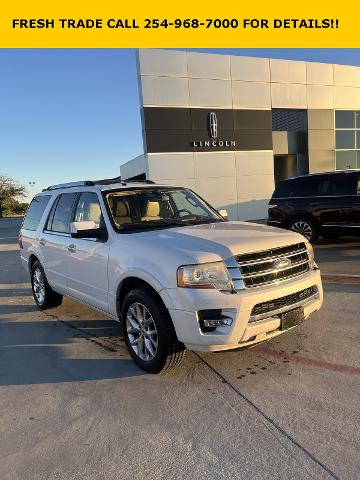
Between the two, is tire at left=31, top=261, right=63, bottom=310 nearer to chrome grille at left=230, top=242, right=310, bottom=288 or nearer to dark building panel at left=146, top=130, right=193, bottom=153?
chrome grille at left=230, top=242, right=310, bottom=288

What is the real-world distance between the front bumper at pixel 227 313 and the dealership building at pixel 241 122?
16.0 metres

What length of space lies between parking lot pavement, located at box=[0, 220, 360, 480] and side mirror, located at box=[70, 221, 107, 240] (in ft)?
4.24

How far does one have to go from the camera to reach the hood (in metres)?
3.33

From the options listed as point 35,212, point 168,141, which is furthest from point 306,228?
point 168,141

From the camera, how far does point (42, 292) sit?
6.15 m

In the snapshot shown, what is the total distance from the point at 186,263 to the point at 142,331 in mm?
944

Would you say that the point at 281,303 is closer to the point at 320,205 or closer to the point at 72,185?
the point at 72,185

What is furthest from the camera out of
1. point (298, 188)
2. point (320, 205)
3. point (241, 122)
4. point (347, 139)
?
point (347, 139)

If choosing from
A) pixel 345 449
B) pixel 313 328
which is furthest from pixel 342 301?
pixel 345 449

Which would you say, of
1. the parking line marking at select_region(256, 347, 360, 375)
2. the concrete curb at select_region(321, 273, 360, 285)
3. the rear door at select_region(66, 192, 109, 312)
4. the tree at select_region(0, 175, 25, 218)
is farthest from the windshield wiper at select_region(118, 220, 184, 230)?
the tree at select_region(0, 175, 25, 218)

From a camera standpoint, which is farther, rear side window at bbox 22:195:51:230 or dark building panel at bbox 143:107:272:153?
dark building panel at bbox 143:107:272:153

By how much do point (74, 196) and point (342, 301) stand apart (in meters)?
4.02

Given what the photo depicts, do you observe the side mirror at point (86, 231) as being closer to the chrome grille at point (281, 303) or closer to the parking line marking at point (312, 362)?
the chrome grille at point (281, 303)

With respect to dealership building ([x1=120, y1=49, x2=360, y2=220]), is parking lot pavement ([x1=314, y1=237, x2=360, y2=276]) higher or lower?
lower
